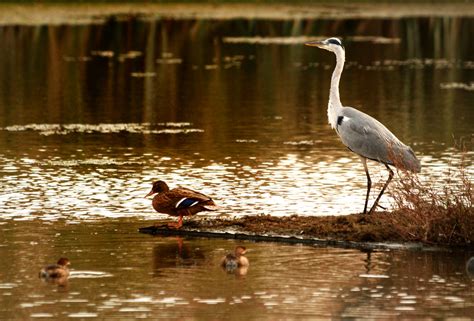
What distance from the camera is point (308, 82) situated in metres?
36.5

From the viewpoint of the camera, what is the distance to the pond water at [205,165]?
497 inches

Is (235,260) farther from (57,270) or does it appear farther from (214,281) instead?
(57,270)

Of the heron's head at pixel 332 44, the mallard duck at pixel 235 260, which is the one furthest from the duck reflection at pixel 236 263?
the heron's head at pixel 332 44

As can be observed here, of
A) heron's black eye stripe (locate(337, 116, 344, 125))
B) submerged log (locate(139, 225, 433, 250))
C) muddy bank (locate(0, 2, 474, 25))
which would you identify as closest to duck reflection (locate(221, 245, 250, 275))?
submerged log (locate(139, 225, 433, 250))

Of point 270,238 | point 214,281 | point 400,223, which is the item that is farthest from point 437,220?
point 214,281

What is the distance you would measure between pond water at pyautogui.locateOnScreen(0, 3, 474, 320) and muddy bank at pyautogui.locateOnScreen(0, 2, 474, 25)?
10.7m

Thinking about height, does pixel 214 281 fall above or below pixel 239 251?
below

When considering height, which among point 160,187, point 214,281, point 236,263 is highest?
point 160,187

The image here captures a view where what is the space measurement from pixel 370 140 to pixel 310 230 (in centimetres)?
135

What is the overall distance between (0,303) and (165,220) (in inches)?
172

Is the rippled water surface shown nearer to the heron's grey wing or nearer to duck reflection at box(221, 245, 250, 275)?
duck reflection at box(221, 245, 250, 275)

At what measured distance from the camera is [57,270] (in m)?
13.0

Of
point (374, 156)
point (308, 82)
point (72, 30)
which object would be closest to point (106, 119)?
point (308, 82)

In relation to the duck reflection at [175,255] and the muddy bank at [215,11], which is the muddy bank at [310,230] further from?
the muddy bank at [215,11]
